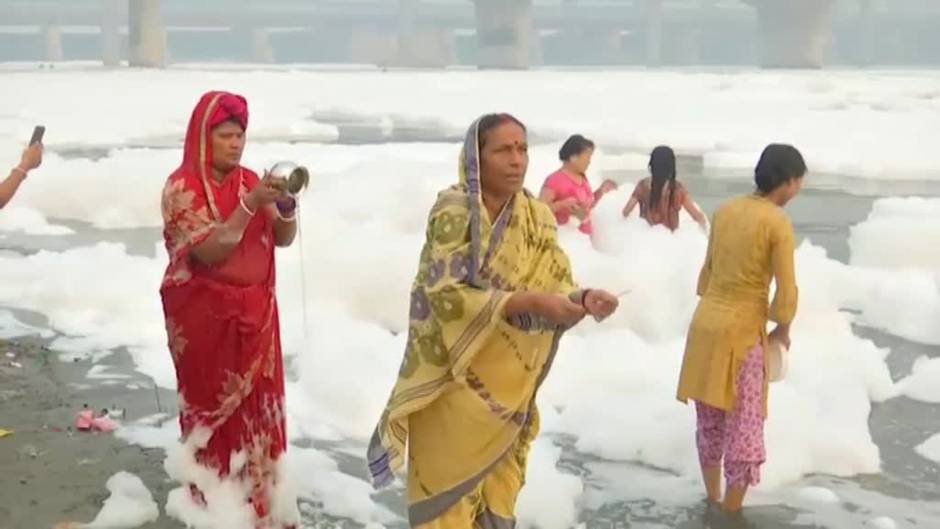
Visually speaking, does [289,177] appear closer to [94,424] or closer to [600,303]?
[600,303]

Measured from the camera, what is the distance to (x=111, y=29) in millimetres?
85188

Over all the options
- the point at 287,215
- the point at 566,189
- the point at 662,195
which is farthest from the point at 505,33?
the point at 287,215

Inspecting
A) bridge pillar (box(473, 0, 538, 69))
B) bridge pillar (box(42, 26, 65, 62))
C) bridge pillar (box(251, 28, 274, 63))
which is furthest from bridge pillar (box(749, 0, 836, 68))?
bridge pillar (box(42, 26, 65, 62))

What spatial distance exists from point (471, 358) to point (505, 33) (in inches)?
2912

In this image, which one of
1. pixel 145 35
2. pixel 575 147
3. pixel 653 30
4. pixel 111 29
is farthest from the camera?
pixel 111 29

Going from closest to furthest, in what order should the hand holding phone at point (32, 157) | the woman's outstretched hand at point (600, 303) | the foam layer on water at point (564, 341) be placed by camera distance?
1. the woman's outstretched hand at point (600, 303)
2. the hand holding phone at point (32, 157)
3. the foam layer on water at point (564, 341)

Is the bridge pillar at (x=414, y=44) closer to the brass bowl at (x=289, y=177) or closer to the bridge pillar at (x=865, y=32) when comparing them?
the bridge pillar at (x=865, y=32)

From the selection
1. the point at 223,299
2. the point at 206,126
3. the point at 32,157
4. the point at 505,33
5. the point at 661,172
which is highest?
the point at 505,33

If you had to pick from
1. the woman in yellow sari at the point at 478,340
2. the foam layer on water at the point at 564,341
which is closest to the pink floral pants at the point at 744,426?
the foam layer on water at the point at 564,341

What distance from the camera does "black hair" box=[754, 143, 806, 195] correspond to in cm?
438

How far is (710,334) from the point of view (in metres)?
4.53

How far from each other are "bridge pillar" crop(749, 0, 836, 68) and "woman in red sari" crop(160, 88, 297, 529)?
71233mm

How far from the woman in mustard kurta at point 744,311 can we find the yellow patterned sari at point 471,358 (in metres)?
1.41

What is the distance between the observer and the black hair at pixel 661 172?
672 centimetres
